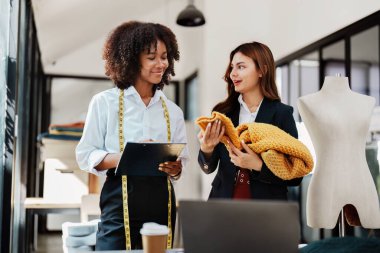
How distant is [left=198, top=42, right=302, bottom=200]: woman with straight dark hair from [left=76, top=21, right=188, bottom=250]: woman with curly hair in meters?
0.16

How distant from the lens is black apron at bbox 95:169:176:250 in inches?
66.0

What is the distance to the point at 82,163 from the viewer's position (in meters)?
1.75

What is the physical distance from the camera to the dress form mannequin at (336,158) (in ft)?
5.99

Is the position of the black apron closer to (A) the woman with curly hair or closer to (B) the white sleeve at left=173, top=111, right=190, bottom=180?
(A) the woman with curly hair

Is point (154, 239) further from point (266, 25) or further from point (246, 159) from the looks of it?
point (266, 25)

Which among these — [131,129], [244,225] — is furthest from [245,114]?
[244,225]

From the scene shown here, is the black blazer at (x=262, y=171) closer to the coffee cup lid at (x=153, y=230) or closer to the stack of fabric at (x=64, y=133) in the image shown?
the coffee cup lid at (x=153, y=230)

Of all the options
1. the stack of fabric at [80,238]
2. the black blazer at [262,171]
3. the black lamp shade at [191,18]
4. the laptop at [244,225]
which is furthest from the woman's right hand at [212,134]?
the black lamp shade at [191,18]

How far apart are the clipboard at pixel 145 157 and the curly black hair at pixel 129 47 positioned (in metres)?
0.32

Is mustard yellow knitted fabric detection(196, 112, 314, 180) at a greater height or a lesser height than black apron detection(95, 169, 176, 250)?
greater

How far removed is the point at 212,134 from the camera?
1689 mm

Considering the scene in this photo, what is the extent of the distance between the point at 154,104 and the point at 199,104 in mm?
5605

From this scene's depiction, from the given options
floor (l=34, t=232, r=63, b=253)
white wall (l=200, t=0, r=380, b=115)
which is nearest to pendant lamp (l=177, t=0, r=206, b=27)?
white wall (l=200, t=0, r=380, b=115)

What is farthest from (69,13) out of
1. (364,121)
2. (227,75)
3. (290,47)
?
(364,121)
